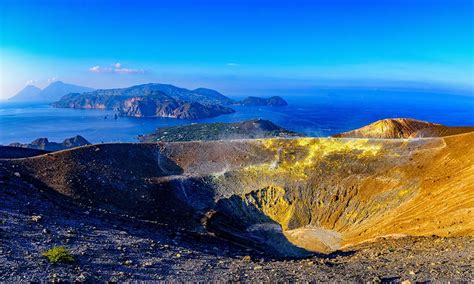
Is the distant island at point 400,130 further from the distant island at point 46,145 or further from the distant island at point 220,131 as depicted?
the distant island at point 46,145

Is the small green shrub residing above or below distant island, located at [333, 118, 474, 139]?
below

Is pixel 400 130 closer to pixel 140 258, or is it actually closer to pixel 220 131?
pixel 140 258

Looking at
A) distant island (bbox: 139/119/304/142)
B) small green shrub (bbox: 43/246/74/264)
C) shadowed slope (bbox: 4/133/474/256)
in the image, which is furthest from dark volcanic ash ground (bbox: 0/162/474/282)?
distant island (bbox: 139/119/304/142)

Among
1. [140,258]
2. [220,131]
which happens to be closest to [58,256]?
[140,258]

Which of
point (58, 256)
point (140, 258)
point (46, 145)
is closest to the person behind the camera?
point (58, 256)

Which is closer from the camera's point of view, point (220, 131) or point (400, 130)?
point (400, 130)

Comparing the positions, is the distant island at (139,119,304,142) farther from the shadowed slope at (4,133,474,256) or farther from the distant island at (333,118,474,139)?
the shadowed slope at (4,133,474,256)

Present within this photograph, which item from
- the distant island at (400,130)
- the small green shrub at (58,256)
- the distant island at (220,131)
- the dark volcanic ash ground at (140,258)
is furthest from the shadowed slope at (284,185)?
the distant island at (220,131)

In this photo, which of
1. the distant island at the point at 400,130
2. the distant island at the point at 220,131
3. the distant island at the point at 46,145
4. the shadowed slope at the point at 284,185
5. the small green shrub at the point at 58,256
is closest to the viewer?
the small green shrub at the point at 58,256

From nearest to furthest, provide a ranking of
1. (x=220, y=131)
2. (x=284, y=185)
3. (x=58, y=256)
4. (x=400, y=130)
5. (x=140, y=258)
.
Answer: (x=58, y=256)
(x=140, y=258)
(x=284, y=185)
(x=400, y=130)
(x=220, y=131)

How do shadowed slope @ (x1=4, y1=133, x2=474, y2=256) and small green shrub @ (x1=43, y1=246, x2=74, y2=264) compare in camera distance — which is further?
shadowed slope @ (x1=4, y1=133, x2=474, y2=256)

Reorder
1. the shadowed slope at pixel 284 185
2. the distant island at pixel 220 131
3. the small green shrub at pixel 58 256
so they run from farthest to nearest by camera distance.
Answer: the distant island at pixel 220 131 → the shadowed slope at pixel 284 185 → the small green shrub at pixel 58 256

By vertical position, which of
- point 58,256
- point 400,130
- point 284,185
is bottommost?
point 284,185

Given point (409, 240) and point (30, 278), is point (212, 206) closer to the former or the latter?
point (409, 240)
